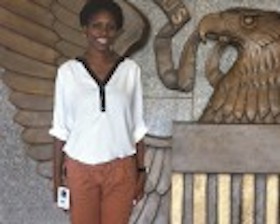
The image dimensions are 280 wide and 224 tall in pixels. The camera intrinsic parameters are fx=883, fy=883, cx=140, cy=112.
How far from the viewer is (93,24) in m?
2.18

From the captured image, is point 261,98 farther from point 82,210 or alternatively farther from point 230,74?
point 82,210

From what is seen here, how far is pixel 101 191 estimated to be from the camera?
7.01ft

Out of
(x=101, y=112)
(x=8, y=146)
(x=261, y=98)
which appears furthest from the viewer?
(x=8, y=146)

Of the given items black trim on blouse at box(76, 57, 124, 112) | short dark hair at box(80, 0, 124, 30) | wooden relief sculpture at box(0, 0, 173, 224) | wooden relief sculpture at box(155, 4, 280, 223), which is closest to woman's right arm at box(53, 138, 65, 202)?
black trim on blouse at box(76, 57, 124, 112)

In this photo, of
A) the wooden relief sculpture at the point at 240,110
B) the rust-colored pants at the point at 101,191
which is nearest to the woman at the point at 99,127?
the rust-colored pants at the point at 101,191

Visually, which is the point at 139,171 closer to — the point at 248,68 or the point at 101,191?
the point at 101,191

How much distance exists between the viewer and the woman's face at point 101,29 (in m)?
2.16

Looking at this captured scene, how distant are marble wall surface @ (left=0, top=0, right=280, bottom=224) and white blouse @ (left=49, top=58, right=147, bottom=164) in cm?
103

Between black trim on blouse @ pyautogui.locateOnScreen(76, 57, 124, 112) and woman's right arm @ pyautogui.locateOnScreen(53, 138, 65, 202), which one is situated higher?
black trim on blouse @ pyautogui.locateOnScreen(76, 57, 124, 112)

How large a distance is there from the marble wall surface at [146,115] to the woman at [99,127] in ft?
3.35

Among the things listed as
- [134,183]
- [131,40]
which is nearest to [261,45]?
[131,40]

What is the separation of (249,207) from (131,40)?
0.73 meters

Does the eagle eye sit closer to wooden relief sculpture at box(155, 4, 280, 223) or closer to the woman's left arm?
wooden relief sculpture at box(155, 4, 280, 223)

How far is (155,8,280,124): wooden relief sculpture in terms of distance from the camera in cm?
306
